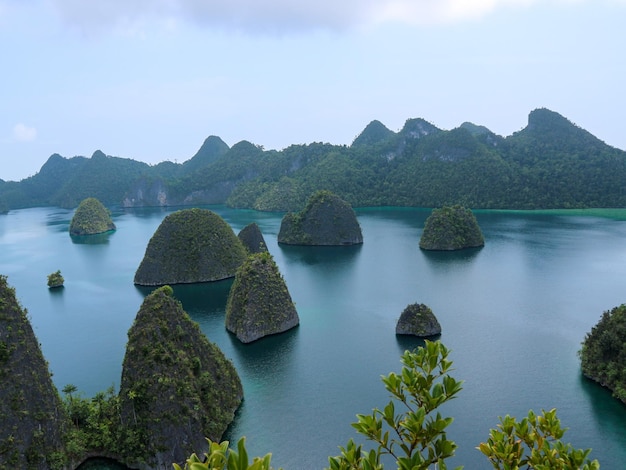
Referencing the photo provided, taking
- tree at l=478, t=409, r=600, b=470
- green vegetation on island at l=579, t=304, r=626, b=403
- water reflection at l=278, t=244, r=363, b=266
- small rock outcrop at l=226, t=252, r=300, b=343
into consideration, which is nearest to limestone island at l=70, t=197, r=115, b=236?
water reflection at l=278, t=244, r=363, b=266

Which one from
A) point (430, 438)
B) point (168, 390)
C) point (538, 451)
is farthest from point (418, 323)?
point (430, 438)

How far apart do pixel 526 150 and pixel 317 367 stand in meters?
176

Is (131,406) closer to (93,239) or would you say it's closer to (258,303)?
(258,303)

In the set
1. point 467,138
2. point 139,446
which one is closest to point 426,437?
point 139,446

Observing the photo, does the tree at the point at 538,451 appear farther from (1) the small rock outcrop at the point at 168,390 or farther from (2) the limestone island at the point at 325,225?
(2) the limestone island at the point at 325,225

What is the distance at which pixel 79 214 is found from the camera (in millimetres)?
142875

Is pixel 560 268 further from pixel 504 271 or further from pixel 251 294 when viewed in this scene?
pixel 251 294

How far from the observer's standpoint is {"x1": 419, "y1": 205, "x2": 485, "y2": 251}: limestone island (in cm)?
9194

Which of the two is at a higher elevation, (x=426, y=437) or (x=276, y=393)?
(x=426, y=437)

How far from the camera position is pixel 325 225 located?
105062mm

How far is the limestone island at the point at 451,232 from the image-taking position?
9194 cm

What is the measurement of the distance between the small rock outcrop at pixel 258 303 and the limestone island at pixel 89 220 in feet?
369

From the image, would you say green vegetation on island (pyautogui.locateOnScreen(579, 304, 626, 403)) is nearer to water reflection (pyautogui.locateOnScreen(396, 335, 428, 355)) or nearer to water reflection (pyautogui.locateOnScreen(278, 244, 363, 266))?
water reflection (pyautogui.locateOnScreen(396, 335, 428, 355))

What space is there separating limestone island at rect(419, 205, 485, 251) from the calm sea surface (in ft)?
12.9
